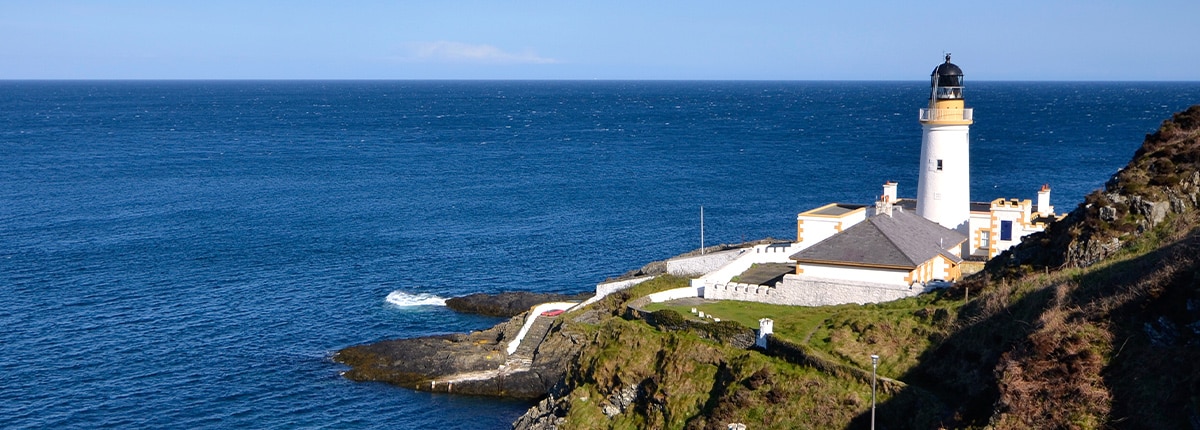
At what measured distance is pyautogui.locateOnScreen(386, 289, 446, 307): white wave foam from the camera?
194 ft

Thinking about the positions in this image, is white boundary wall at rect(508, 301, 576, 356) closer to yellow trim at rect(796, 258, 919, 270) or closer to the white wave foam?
the white wave foam

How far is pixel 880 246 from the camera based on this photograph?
3878 cm

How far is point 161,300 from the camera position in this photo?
58.8 meters

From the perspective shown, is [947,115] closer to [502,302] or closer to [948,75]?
[948,75]

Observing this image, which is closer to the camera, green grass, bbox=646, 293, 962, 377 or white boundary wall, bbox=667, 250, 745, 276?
green grass, bbox=646, 293, 962, 377

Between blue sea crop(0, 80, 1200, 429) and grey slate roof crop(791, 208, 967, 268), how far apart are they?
13.2 metres

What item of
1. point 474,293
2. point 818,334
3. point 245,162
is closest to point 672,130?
point 245,162

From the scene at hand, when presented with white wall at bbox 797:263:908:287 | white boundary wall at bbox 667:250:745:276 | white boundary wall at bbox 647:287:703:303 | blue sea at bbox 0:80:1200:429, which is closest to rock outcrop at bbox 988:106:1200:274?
white wall at bbox 797:263:908:287

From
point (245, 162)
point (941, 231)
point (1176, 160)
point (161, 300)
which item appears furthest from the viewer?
point (245, 162)

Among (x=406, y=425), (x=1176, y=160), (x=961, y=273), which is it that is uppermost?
(x=1176, y=160)

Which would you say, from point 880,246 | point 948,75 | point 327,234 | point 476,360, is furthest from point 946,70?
point 327,234

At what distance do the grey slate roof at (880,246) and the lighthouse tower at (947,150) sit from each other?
3806 mm

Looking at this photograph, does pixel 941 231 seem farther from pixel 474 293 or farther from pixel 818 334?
pixel 474 293

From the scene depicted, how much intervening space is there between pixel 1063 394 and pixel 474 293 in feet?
132
